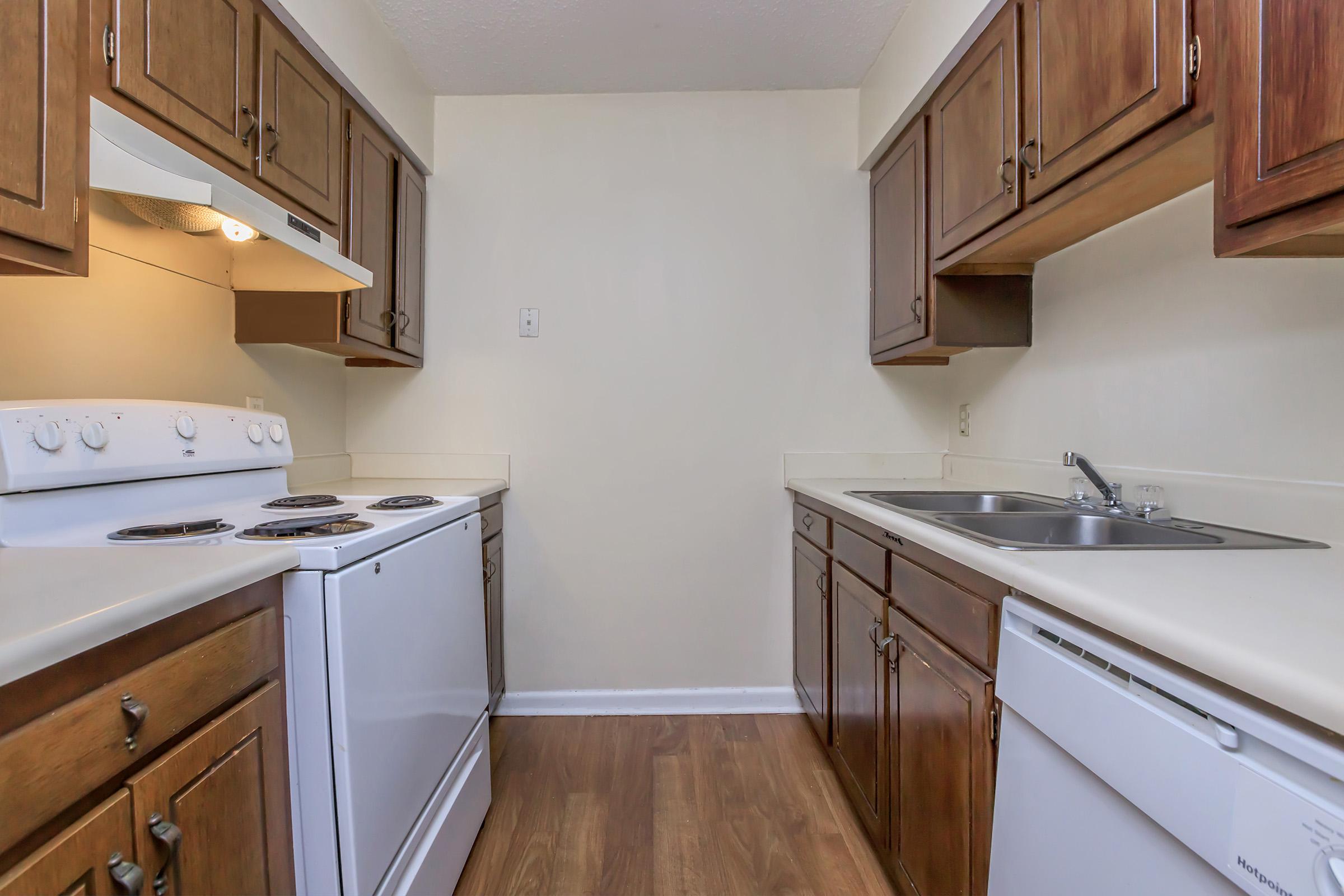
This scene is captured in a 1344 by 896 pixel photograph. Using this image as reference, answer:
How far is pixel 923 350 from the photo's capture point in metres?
1.89

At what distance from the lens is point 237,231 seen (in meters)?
1.25

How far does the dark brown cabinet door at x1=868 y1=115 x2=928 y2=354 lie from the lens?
1837 mm

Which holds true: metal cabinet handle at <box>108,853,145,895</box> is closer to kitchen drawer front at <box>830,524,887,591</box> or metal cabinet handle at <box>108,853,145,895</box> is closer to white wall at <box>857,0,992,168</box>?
kitchen drawer front at <box>830,524,887,591</box>

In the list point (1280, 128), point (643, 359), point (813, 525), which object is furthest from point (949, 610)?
point (643, 359)

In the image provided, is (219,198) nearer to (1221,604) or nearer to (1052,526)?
(1221,604)

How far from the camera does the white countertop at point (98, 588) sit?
20.3 inches

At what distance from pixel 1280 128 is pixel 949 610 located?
0.82 m

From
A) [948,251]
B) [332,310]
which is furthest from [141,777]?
[948,251]

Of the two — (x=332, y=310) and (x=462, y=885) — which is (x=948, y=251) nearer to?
(x=332, y=310)

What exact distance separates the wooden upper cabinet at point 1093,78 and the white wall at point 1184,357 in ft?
1.04

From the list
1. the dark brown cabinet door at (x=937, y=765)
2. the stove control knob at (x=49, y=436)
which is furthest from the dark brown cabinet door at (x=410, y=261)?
the dark brown cabinet door at (x=937, y=765)

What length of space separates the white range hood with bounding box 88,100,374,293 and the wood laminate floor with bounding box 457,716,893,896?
1572mm

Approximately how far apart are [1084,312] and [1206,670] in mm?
1335

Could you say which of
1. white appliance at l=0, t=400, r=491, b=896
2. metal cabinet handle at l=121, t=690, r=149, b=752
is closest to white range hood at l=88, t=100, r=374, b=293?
white appliance at l=0, t=400, r=491, b=896
